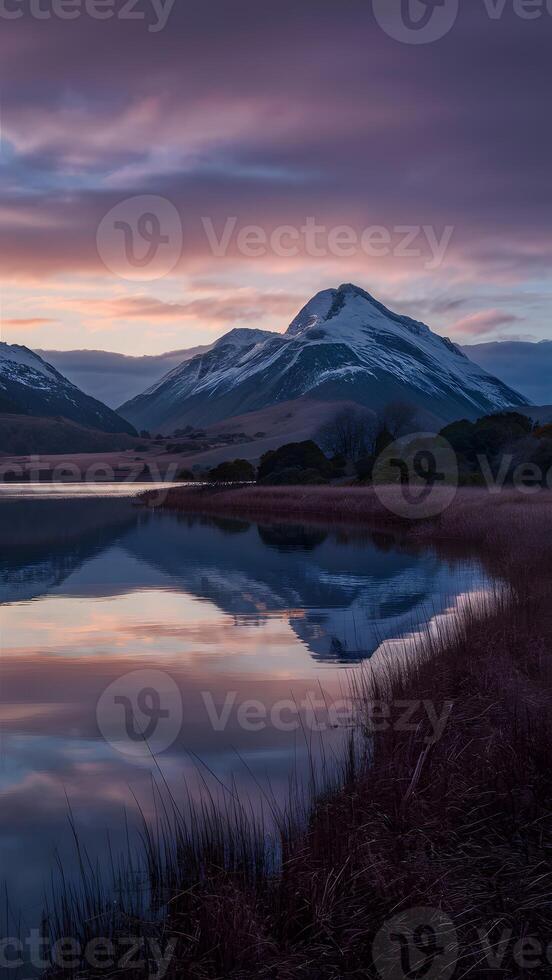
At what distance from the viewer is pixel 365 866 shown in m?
8.38

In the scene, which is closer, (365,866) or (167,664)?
(365,866)

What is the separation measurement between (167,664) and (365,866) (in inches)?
481

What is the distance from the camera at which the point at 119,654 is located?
2153cm

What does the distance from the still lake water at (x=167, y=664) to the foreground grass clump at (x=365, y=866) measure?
105cm

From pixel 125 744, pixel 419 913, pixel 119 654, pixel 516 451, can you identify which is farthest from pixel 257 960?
pixel 516 451

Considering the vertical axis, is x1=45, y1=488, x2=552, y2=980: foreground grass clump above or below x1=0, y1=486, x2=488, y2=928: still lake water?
above

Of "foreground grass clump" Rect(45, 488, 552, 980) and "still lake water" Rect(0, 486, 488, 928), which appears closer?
"foreground grass clump" Rect(45, 488, 552, 980)

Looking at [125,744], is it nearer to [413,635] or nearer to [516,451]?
[413,635]

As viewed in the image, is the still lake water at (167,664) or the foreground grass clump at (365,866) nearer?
the foreground grass clump at (365,866)

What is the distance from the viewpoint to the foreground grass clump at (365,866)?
23.9ft

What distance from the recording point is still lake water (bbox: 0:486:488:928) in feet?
38.5

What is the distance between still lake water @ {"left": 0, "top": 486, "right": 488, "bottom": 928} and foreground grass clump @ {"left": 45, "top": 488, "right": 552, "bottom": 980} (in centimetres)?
105

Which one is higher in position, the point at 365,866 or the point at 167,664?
the point at 365,866

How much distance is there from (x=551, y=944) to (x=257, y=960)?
225 centimetres
